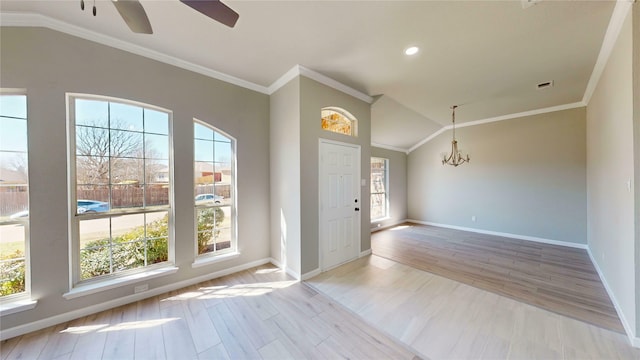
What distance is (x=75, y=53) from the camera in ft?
7.36

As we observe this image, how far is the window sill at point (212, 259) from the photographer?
116 inches

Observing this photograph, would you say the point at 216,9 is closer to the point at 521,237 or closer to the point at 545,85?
the point at 545,85

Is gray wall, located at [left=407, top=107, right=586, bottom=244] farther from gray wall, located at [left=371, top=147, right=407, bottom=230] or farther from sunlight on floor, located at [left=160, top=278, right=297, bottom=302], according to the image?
sunlight on floor, located at [left=160, top=278, right=297, bottom=302]

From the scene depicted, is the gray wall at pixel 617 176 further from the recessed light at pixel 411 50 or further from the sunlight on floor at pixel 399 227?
the sunlight on floor at pixel 399 227

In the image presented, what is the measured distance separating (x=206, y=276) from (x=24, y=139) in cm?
235

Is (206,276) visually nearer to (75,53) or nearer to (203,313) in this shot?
(203,313)

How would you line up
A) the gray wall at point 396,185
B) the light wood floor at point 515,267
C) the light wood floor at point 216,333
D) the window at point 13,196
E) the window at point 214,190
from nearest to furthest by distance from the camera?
1. the light wood floor at point 216,333
2. the window at point 13,196
3. the light wood floor at point 515,267
4. the window at point 214,190
5. the gray wall at point 396,185

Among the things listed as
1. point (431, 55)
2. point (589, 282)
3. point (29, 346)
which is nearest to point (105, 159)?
point (29, 346)

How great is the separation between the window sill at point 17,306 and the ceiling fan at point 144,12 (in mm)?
2634

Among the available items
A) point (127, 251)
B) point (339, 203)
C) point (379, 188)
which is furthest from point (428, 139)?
point (127, 251)

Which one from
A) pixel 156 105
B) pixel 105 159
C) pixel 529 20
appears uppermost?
pixel 529 20

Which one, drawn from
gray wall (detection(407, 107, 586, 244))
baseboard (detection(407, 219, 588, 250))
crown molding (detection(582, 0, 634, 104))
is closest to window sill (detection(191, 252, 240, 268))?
crown molding (detection(582, 0, 634, 104))

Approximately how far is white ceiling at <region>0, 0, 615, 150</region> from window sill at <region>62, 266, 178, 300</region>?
270 cm

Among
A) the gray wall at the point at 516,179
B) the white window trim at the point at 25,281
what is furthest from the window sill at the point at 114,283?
the gray wall at the point at 516,179
